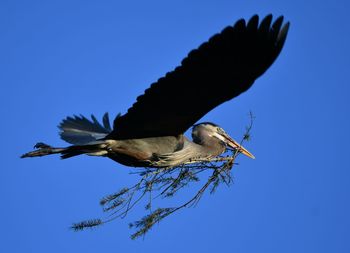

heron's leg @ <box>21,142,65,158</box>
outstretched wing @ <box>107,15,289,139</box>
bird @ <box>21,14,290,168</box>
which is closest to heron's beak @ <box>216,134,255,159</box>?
bird @ <box>21,14,290,168</box>

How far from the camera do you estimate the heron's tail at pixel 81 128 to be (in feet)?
36.3

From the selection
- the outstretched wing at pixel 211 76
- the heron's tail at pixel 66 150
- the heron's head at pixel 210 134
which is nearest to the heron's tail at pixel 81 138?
the heron's tail at pixel 66 150

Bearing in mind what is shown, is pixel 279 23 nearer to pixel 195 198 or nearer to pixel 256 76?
pixel 256 76

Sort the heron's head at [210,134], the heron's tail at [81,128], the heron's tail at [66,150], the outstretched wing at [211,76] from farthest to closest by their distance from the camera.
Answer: the heron's tail at [81,128]
the heron's head at [210,134]
the heron's tail at [66,150]
the outstretched wing at [211,76]

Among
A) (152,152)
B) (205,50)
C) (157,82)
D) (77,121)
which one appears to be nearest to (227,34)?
(205,50)

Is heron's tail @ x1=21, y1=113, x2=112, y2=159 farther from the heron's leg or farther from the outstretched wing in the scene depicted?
the outstretched wing

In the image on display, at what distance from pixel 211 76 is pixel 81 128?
438cm

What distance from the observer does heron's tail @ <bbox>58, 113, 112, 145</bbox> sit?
36.3 feet

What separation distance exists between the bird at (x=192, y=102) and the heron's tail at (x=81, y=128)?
6.09ft

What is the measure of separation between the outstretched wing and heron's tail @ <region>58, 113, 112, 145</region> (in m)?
2.37

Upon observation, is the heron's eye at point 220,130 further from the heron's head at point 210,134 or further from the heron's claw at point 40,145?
the heron's claw at point 40,145

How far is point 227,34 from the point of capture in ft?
24.2

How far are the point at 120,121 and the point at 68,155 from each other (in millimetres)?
816

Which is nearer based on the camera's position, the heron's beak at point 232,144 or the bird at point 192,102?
the bird at point 192,102
